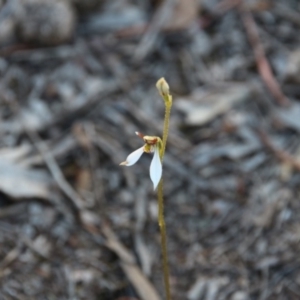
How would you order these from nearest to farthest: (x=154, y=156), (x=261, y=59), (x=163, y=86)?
(x=163, y=86)
(x=154, y=156)
(x=261, y=59)

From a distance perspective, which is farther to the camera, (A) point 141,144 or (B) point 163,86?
(A) point 141,144

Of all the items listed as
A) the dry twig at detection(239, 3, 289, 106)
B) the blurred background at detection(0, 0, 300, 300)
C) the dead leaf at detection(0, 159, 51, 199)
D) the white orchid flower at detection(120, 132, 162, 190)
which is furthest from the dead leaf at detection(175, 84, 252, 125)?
the white orchid flower at detection(120, 132, 162, 190)

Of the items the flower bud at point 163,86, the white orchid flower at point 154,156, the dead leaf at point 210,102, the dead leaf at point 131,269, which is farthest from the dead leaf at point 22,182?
the flower bud at point 163,86

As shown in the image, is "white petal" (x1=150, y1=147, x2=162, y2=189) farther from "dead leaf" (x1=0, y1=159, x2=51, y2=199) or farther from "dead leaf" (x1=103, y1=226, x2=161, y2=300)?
"dead leaf" (x1=0, y1=159, x2=51, y2=199)

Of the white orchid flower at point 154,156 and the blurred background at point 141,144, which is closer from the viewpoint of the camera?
the white orchid flower at point 154,156

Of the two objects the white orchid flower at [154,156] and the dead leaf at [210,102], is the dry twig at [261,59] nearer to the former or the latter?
the dead leaf at [210,102]

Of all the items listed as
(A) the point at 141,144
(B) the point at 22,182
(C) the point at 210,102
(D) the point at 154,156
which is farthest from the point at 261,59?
(D) the point at 154,156

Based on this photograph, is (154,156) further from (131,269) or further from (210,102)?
(210,102)

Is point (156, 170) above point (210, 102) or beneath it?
above

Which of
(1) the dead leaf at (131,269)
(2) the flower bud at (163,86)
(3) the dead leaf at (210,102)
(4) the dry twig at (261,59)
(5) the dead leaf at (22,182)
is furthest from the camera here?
(4) the dry twig at (261,59)

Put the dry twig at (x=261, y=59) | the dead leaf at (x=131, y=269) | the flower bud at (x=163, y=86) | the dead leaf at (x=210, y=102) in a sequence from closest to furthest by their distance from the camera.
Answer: the flower bud at (x=163, y=86), the dead leaf at (x=131, y=269), the dead leaf at (x=210, y=102), the dry twig at (x=261, y=59)
